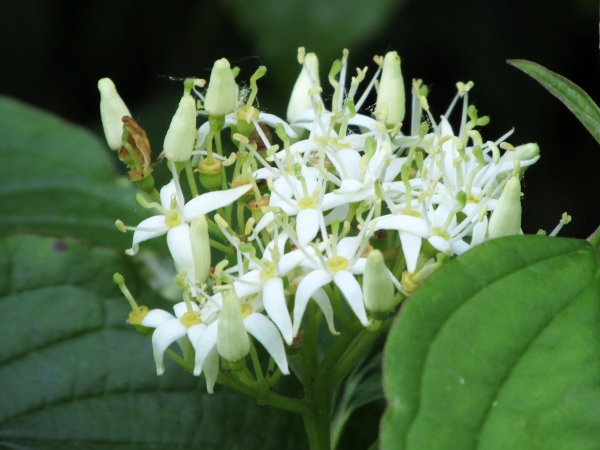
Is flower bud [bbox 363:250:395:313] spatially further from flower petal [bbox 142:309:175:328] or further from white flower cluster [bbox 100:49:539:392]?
flower petal [bbox 142:309:175:328]

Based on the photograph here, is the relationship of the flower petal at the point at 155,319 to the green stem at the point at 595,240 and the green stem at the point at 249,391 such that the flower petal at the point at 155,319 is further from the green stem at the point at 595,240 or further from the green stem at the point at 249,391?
the green stem at the point at 595,240

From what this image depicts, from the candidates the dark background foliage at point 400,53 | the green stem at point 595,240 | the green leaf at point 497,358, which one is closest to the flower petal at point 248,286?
the green leaf at point 497,358

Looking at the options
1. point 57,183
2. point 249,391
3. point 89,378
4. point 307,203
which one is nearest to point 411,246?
point 307,203

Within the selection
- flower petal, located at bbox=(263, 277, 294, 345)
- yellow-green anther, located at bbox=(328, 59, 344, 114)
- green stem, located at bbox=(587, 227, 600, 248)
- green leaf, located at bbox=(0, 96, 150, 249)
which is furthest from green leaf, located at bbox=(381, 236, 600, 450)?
green leaf, located at bbox=(0, 96, 150, 249)

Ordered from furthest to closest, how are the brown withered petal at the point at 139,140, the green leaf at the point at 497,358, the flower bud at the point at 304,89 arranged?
the flower bud at the point at 304,89, the brown withered petal at the point at 139,140, the green leaf at the point at 497,358

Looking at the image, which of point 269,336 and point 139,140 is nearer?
point 269,336

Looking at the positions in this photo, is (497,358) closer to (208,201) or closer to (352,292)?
(352,292)

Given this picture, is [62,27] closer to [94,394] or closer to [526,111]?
[526,111]
